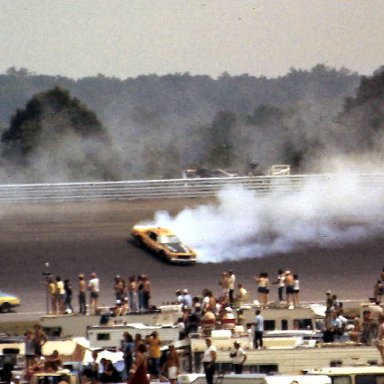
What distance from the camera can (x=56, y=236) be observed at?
50.9 metres

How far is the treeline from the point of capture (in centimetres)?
6600

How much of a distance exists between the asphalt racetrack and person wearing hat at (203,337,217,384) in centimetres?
1210

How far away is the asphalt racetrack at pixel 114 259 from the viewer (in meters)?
45.0

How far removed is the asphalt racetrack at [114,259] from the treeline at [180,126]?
33.9ft

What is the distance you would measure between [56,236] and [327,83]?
1268 inches

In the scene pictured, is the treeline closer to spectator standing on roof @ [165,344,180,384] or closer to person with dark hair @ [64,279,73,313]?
person with dark hair @ [64,279,73,313]

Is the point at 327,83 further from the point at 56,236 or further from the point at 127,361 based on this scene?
the point at 127,361

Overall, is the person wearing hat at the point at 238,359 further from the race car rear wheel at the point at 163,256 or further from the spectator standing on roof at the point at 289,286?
the race car rear wheel at the point at 163,256

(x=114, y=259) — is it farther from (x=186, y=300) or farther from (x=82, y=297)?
(x=186, y=300)

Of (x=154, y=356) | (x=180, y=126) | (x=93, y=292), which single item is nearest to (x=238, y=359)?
(x=154, y=356)

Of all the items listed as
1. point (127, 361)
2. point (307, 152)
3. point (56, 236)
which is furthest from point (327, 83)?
point (127, 361)

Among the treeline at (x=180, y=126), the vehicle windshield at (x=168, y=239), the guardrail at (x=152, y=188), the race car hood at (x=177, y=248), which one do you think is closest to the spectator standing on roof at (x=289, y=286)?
the race car hood at (x=177, y=248)

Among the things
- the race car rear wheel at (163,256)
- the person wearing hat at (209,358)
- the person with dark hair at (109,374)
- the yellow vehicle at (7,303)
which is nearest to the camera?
the person wearing hat at (209,358)

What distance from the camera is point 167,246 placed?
47375 mm
